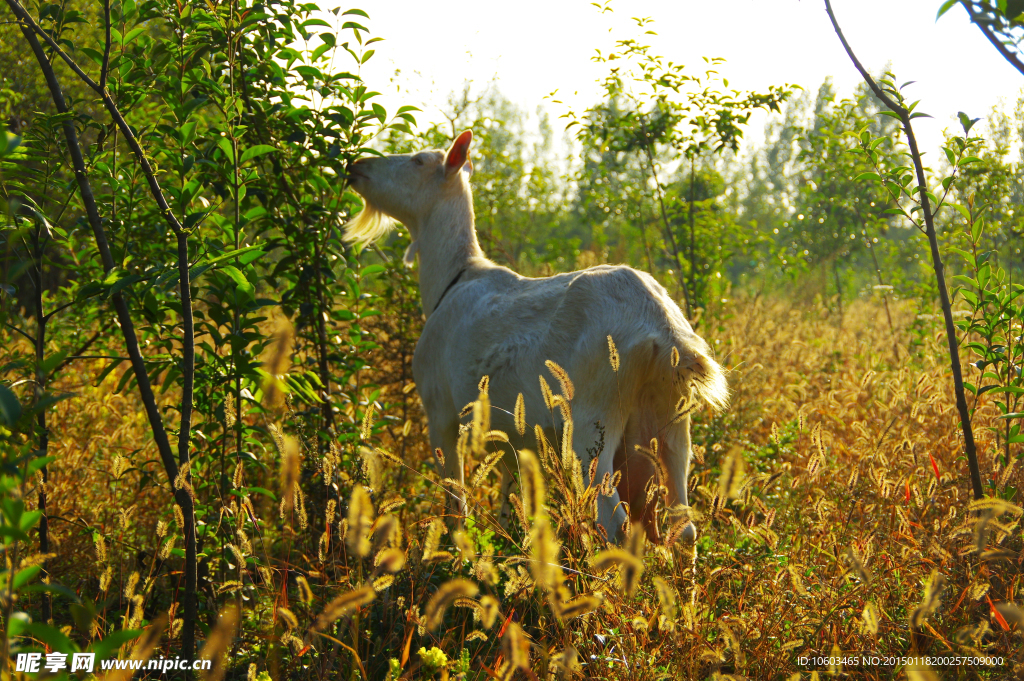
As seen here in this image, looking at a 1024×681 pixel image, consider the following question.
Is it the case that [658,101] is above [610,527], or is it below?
above

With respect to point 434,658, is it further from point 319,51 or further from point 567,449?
point 319,51

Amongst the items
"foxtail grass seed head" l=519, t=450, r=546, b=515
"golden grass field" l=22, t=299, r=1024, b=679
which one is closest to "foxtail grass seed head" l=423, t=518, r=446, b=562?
"golden grass field" l=22, t=299, r=1024, b=679

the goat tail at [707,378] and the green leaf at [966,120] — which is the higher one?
the green leaf at [966,120]

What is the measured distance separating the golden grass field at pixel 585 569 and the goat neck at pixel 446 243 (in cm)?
114

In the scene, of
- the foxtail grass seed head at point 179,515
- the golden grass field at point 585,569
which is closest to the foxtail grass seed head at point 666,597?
the golden grass field at point 585,569

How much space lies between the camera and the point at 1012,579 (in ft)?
8.52

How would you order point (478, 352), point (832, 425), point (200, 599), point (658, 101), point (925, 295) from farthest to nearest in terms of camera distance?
point (925, 295) < point (658, 101) < point (832, 425) < point (478, 352) < point (200, 599)

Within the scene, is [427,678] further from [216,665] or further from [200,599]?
[200,599]

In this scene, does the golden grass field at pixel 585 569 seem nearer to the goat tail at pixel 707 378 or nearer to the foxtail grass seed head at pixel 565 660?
the foxtail grass seed head at pixel 565 660

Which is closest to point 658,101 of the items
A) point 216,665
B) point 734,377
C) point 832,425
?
point 734,377

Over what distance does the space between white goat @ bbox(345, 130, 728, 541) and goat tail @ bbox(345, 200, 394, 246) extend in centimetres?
106

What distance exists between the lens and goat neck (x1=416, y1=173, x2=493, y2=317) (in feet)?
16.4

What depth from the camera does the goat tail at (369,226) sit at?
5408 mm

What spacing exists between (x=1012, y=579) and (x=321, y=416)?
3.40 m
